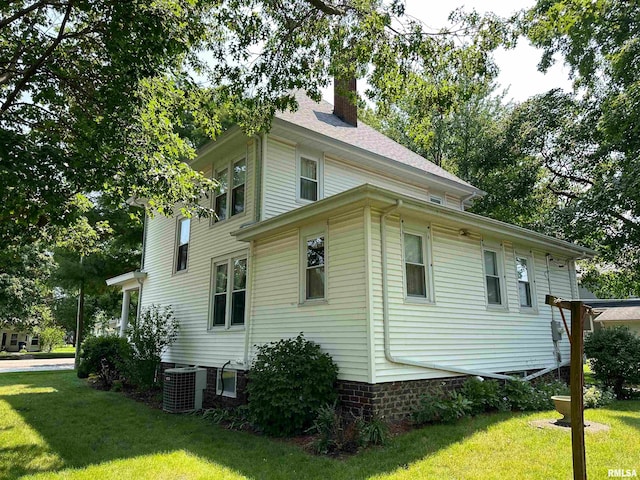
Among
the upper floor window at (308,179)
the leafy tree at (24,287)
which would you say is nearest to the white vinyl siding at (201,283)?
the upper floor window at (308,179)

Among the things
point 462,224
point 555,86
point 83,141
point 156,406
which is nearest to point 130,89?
point 83,141

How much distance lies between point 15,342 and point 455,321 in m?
49.7

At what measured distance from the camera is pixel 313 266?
798cm

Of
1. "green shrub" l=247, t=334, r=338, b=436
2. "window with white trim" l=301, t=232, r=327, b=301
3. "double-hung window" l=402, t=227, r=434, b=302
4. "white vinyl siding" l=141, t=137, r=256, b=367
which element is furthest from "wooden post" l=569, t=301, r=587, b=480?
"white vinyl siding" l=141, t=137, r=256, b=367

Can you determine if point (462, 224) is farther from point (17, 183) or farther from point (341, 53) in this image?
point (17, 183)

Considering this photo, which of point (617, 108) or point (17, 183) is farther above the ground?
point (617, 108)

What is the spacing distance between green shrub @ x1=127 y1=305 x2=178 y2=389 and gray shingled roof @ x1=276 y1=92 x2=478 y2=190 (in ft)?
20.8

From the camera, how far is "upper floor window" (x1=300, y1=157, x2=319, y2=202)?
10234mm

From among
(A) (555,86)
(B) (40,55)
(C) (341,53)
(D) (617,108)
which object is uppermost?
(A) (555,86)

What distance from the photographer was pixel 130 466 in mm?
5449

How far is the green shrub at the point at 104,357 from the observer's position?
12887mm

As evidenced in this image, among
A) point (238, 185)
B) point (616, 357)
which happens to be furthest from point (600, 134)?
point (238, 185)

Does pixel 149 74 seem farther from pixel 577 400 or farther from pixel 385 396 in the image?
pixel 577 400

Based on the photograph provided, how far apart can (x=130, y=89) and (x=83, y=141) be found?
1048 mm
